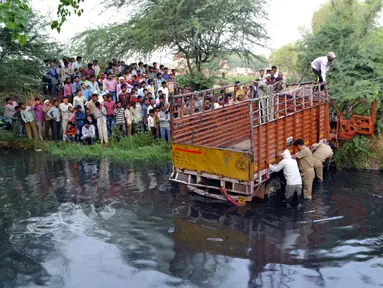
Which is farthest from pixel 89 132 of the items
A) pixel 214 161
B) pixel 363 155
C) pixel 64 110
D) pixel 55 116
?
pixel 363 155

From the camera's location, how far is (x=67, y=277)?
6.04 metres

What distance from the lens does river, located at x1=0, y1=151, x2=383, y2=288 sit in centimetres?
601

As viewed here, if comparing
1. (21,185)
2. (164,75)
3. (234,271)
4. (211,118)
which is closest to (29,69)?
(164,75)

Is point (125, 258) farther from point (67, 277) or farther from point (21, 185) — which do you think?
point (21, 185)

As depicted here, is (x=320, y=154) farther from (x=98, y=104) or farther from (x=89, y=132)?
(x=89, y=132)

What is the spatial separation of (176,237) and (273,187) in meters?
2.90

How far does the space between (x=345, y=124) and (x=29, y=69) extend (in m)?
12.6

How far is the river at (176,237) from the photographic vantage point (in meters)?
6.01

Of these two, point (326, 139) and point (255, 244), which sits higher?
point (326, 139)

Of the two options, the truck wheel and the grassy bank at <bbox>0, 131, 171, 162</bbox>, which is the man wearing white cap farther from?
the grassy bank at <bbox>0, 131, 171, 162</bbox>

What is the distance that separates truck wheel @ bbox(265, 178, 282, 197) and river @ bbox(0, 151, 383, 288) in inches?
14.2

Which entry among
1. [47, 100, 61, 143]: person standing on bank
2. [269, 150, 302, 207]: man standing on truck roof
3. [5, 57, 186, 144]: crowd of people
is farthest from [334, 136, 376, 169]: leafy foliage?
[47, 100, 61, 143]: person standing on bank

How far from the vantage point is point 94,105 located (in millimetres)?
14062

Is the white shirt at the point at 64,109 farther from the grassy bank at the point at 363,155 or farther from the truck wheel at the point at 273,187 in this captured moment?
the grassy bank at the point at 363,155
